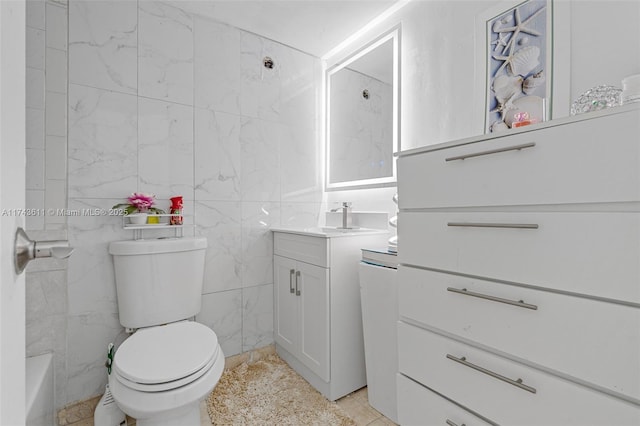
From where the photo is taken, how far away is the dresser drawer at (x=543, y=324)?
0.66 metres

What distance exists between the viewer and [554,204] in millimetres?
765

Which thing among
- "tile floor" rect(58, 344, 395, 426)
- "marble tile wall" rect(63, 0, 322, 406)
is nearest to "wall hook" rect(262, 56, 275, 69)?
"marble tile wall" rect(63, 0, 322, 406)

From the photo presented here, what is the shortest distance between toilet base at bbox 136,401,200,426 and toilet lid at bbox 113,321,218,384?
14 cm

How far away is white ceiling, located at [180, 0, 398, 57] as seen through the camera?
1774mm

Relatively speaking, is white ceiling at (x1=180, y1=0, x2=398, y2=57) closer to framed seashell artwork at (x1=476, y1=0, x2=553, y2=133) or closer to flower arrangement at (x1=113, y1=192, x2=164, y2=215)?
framed seashell artwork at (x1=476, y1=0, x2=553, y2=133)

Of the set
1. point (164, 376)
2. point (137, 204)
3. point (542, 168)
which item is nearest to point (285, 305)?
point (164, 376)

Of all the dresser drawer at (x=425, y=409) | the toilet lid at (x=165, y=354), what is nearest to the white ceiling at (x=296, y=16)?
the toilet lid at (x=165, y=354)

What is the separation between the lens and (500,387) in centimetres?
86

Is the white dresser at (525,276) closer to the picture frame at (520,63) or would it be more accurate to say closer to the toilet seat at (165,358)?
the picture frame at (520,63)

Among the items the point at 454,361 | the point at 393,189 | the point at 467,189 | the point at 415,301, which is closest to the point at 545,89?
the point at 467,189

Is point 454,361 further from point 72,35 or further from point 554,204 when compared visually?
point 72,35

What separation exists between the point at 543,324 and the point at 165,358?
49.5 inches
